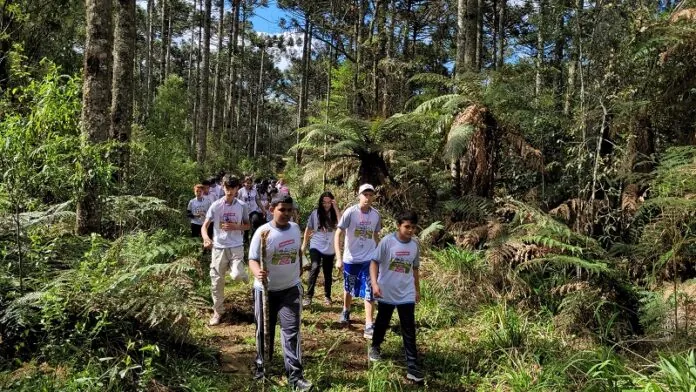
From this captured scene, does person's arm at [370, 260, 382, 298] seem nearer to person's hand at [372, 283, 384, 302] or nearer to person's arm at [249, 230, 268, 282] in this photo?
person's hand at [372, 283, 384, 302]

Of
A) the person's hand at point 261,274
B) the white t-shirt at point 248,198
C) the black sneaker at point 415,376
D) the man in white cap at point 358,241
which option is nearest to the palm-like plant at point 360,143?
the white t-shirt at point 248,198

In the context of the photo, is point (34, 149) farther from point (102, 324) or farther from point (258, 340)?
point (258, 340)

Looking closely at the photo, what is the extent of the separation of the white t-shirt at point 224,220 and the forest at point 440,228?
44 centimetres

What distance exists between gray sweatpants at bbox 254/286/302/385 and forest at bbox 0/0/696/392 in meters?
0.22

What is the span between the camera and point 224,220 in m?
6.25

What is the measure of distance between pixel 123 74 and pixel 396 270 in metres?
6.33

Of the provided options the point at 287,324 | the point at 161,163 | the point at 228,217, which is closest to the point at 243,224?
the point at 228,217

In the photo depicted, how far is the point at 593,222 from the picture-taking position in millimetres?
6977

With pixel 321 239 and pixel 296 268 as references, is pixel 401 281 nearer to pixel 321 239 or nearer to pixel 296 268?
pixel 296 268

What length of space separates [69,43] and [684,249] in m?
14.1

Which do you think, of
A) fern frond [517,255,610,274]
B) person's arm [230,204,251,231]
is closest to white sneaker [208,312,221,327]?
person's arm [230,204,251,231]

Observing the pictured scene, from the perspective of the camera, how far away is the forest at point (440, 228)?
4.11 m

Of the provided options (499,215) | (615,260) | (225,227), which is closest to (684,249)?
(615,260)

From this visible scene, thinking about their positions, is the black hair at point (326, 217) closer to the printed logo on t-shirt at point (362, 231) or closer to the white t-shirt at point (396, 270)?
the printed logo on t-shirt at point (362, 231)
